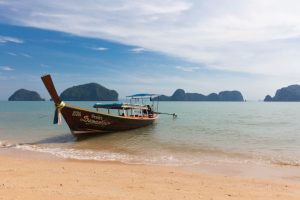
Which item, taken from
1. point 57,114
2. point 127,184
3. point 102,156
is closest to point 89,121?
point 57,114

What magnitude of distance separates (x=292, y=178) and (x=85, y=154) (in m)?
9.02

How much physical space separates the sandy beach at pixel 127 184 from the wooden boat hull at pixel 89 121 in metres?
9.24

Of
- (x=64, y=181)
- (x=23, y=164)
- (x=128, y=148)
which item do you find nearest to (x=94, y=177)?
(x=64, y=181)

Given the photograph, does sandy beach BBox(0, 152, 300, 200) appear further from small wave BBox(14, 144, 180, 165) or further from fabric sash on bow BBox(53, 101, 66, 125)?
fabric sash on bow BBox(53, 101, 66, 125)

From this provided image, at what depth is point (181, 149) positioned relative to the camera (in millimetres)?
16422

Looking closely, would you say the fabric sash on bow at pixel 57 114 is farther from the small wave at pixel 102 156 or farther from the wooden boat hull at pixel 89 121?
the small wave at pixel 102 156

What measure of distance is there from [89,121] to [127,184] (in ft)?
44.2

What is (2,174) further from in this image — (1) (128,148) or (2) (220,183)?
(1) (128,148)

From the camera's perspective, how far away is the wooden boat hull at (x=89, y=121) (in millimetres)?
20219

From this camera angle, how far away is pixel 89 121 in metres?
21.2

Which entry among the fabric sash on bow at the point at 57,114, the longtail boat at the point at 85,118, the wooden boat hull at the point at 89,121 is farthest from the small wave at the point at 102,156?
the wooden boat hull at the point at 89,121

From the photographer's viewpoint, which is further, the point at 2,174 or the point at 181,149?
the point at 181,149

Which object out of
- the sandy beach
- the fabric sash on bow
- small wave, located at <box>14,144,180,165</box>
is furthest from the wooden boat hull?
the sandy beach

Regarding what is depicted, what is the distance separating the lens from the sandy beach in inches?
273
